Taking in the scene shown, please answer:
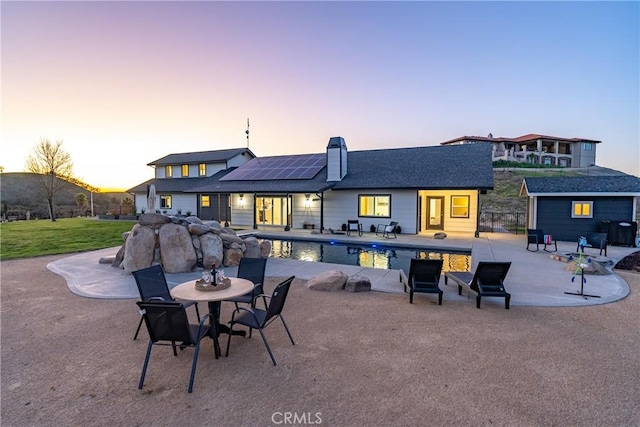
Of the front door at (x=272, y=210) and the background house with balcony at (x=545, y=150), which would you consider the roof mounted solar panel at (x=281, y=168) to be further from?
the background house with balcony at (x=545, y=150)

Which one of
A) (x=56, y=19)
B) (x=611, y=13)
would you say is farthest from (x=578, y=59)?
(x=56, y=19)

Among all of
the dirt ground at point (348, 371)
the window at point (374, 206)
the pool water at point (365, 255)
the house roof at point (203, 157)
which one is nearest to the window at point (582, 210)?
the pool water at point (365, 255)

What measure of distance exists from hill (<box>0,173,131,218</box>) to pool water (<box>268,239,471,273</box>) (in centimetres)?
2646

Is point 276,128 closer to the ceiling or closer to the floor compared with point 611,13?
closer to the floor

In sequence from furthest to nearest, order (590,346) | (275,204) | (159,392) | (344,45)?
1. (275,204)
2. (344,45)
3. (590,346)
4. (159,392)

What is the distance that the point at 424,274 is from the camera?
6117mm

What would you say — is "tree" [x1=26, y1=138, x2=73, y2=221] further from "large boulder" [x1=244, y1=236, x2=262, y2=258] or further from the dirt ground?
the dirt ground

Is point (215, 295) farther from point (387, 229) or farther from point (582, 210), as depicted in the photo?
point (582, 210)

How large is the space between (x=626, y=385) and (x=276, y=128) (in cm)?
2781

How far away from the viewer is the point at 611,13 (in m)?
14.0

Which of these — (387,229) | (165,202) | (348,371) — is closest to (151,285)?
(348,371)

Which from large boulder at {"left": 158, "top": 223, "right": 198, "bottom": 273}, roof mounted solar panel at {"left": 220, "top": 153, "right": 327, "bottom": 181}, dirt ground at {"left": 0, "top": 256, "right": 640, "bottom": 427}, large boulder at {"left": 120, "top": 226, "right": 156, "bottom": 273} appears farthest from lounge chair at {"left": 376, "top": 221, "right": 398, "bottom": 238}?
large boulder at {"left": 120, "top": 226, "right": 156, "bottom": 273}

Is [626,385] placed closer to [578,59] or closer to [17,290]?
[17,290]

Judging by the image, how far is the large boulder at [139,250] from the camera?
770cm
